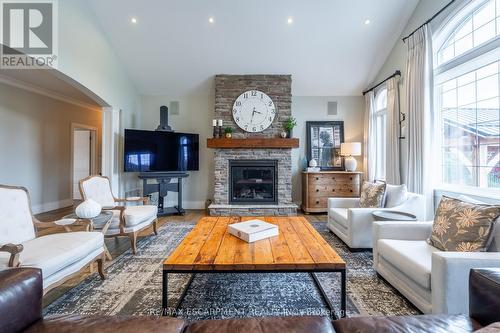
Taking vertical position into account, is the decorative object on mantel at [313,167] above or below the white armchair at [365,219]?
above

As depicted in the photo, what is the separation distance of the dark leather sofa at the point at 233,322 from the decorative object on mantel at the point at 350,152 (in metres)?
4.24

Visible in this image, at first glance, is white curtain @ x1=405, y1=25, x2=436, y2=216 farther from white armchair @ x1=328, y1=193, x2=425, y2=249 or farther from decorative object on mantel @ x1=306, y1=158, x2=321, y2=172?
decorative object on mantel @ x1=306, y1=158, x2=321, y2=172

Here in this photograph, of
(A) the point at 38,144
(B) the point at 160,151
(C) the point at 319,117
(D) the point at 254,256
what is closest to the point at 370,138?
(C) the point at 319,117

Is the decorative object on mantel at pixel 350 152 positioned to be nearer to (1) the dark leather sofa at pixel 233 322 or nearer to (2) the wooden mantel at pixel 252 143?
(2) the wooden mantel at pixel 252 143

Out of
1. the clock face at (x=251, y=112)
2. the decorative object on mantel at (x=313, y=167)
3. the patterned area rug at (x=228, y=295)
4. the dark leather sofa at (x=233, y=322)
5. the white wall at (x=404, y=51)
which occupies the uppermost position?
the white wall at (x=404, y=51)

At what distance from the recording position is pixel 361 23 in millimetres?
4238

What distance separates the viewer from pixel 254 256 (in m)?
1.77

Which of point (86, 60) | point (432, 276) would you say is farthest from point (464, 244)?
point (86, 60)

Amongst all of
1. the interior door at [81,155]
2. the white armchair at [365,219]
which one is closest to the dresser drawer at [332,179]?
the white armchair at [365,219]

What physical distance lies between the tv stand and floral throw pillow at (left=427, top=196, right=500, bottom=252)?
14.3 ft

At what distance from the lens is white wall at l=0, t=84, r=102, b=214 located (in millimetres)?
4758

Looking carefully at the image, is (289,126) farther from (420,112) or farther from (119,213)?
(119,213)

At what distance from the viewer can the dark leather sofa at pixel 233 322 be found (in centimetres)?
100

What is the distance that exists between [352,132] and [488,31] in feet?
9.97
